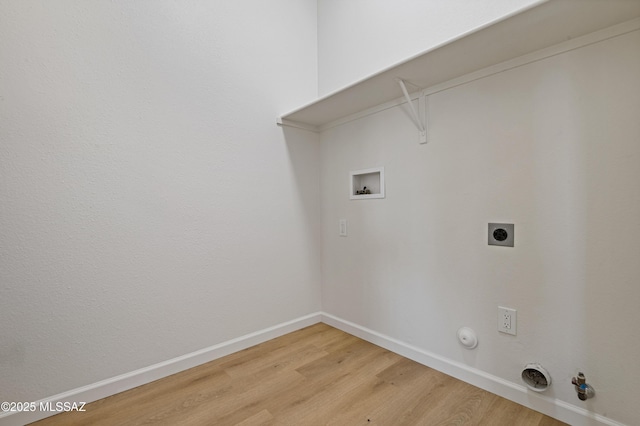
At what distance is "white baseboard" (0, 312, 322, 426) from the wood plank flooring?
0.04 m

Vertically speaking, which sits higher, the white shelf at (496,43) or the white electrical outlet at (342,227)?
the white shelf at (496,43)

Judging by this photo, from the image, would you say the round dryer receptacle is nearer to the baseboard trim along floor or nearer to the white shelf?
the baseboard trim along floor

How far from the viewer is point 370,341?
6.84 feet

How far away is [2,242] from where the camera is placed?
1.27 metres

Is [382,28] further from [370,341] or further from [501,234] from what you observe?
[370,341]

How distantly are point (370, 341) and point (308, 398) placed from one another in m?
0.76

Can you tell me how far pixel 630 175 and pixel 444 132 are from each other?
2.69 ft

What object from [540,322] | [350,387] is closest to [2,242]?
[350,387]

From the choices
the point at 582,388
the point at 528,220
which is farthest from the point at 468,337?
the point at 528,220

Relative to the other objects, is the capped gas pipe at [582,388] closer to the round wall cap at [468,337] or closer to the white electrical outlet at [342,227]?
the round wall cap at [468,337]

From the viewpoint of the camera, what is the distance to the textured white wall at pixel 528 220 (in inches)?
45.3

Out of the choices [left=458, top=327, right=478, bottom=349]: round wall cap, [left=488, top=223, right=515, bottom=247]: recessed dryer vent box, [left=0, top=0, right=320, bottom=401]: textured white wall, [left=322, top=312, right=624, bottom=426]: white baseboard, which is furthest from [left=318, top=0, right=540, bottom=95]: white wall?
[left=322, top=312, right=624, bottom=426]: white baseboard

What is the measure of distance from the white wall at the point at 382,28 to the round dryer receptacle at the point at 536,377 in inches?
66.9

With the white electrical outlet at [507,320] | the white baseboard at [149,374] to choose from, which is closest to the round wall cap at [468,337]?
the white electrical outlet at [507,320]
